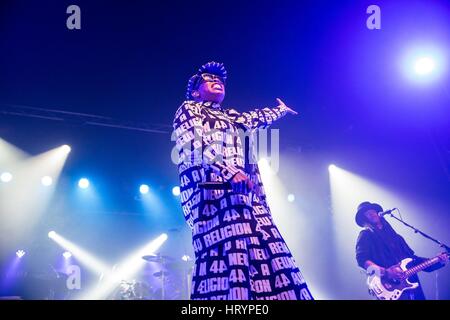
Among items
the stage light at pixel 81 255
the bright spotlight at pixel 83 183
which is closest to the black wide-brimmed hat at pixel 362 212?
the bright spotlight at pixel 83 183

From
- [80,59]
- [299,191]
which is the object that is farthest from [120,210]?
[80,59]

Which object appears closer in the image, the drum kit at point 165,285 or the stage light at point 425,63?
the stage light at point 425,63

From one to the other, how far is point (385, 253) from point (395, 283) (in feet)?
1.29

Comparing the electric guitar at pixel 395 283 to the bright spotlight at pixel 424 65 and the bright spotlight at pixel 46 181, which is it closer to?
the bright spotlight at pixel 424 65

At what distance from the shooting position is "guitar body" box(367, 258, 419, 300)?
5.41m

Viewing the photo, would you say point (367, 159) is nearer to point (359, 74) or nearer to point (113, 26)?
point (359, 74)

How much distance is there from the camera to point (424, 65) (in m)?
7.16

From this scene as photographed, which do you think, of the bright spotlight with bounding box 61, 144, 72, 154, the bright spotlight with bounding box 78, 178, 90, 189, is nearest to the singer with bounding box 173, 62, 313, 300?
the bright spotlight with bounding box 61, 144, 72, 154

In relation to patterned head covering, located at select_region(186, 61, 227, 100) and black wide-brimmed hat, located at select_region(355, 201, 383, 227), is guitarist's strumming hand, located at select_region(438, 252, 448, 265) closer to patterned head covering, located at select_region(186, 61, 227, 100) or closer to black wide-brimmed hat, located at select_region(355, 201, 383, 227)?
black wide-brimmed hat, located at select_region(355, 201, 383, 227)

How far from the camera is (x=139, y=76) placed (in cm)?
786

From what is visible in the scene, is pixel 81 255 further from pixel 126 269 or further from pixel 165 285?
pixel 165 285

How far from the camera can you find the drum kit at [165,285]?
8.96 m

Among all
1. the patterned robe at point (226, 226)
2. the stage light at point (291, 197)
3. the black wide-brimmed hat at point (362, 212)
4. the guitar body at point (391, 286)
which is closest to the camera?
the patterned robe at point (226, 226)

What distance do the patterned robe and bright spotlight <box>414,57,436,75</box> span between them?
508 cm
